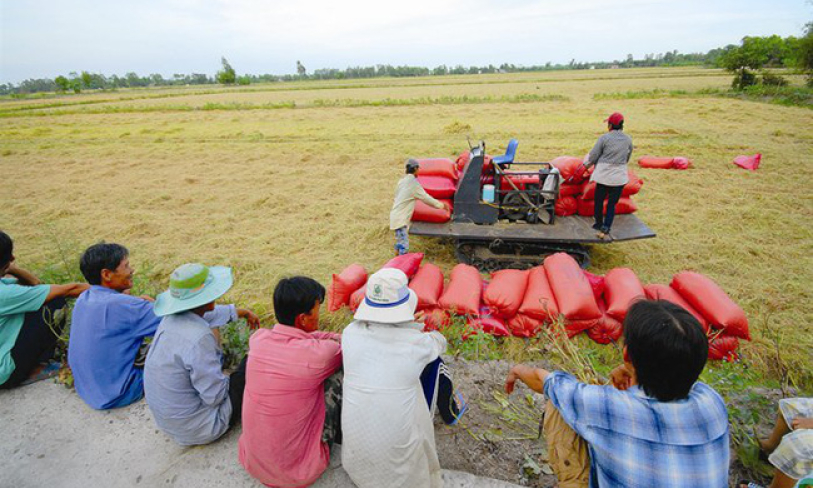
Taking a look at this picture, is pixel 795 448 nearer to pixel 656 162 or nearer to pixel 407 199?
pixel 407 199

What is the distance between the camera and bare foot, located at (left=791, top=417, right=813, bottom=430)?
194cm

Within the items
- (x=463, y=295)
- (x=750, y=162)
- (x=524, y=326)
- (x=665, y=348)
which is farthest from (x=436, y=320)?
(x=750, y=162)

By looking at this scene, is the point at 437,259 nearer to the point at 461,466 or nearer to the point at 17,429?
the point at 461,466

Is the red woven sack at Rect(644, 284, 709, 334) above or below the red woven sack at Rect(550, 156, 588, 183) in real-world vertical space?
below

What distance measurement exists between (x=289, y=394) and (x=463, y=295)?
89.2 inches

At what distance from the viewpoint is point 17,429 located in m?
2.88

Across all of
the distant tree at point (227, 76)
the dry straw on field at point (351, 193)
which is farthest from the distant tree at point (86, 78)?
the dry straw on field at point (351, 193)

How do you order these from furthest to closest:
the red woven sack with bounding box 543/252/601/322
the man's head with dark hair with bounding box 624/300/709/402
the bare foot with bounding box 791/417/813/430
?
the red woven sack with bounding box 543/252/601/322
the bare foot with bounding box 791/417/813/430
the man's head with dark hair with bounding box 624/300/709/402

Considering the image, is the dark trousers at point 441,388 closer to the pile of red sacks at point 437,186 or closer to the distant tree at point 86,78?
the pile of red sacks at point 437,186

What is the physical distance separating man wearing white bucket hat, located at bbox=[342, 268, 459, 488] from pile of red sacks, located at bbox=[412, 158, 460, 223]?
3.58 m

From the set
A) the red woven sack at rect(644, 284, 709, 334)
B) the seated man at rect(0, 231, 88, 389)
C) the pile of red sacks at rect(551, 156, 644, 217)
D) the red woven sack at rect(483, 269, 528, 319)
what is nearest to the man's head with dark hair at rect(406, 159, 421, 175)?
the red woven sack at rect(483, 269, 528, 319)

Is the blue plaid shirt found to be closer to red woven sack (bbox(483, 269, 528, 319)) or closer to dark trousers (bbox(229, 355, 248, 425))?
dark trousers (bbox(229, 355, 248, 425))

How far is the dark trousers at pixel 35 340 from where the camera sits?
3107 mm

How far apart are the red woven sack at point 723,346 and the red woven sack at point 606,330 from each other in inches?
28.6
